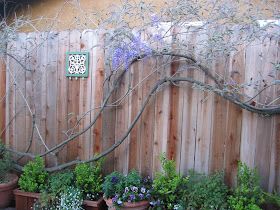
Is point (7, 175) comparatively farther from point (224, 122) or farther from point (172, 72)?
point (224, 122)

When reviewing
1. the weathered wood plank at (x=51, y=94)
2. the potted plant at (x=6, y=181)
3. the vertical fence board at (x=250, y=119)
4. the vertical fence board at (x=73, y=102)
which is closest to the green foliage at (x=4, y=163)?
the potted plant at (x=6, y=181)

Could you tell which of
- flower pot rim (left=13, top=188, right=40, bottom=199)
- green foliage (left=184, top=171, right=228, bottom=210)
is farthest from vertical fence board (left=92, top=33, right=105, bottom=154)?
green foliage (left=184, top=171, right=228, bottom=210)

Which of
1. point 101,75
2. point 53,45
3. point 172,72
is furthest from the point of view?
point 53,45

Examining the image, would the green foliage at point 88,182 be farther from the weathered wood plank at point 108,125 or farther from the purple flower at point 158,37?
the purple flower at point 158,37

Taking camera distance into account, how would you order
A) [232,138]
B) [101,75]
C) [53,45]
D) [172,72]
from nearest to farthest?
[232,138] → [172,72] → [101,75] → [53,45]

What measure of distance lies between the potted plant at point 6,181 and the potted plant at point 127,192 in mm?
1431

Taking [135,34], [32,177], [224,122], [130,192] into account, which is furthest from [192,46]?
[32,177]

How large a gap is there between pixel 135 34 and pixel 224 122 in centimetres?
146

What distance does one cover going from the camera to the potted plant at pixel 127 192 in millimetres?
3162

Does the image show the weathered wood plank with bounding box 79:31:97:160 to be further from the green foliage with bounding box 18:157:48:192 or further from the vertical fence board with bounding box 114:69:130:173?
the green foliage with bounding box 18:157:48:192

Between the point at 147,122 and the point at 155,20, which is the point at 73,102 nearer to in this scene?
the point at 147,122

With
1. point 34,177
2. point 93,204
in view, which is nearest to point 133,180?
point 93,204

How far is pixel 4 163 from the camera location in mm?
3947

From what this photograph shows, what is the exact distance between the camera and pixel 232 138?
3.13 metres
